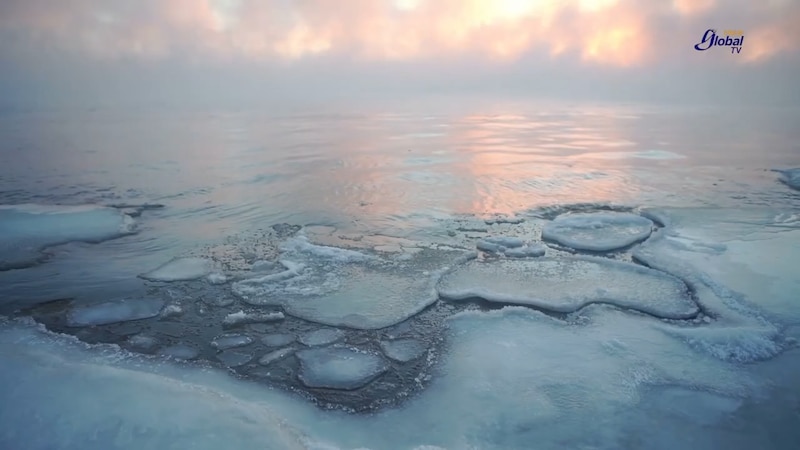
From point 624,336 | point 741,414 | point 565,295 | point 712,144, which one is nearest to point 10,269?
point 565,295

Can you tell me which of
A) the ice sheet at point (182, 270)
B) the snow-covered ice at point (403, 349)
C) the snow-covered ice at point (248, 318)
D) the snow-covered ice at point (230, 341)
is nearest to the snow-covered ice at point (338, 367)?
the snow-covered ice at point (403, 349)

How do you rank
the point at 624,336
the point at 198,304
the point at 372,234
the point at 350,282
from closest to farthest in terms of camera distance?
1. the point at 624,336
2. the point at 198,304
3. the point at 350,282
4. the point at 372,234

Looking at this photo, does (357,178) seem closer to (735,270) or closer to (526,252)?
(526,252)

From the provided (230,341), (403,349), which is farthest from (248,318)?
(403,349)

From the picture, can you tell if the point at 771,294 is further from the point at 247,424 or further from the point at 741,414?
the point at 247,424

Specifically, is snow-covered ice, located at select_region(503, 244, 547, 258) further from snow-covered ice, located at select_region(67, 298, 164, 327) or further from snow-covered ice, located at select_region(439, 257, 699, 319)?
snow-covered ice, located at select_region(67, 298, 164, 327)

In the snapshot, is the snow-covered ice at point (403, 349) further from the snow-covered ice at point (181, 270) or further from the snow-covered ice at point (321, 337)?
the snow-covered ice at point (181, 270)

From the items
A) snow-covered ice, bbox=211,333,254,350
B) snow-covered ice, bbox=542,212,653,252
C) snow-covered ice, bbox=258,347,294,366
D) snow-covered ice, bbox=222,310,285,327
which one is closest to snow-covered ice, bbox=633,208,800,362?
snow-covered ice, bbox=542,212,653,252
